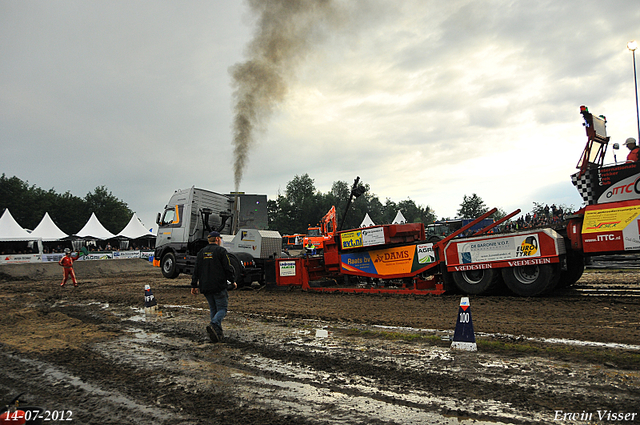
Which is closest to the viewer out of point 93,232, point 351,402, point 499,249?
point 351,402

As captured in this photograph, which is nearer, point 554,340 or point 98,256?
point 554,340

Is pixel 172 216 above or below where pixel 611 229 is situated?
above

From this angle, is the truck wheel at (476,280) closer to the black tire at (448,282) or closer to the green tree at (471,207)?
the black tire at (448,282)

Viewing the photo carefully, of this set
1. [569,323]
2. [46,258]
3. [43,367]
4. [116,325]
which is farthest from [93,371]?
[46,258]

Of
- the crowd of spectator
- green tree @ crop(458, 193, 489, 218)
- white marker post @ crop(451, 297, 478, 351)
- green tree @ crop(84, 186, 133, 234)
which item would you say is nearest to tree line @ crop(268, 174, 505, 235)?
green tree @ crop(458, 193, 489, 218)

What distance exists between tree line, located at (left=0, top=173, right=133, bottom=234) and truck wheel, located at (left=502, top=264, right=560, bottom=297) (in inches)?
2804

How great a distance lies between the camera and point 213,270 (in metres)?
5.89

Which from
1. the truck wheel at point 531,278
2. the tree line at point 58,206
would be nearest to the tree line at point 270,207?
the tree line at point 58,206

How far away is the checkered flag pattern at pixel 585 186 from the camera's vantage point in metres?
8.59

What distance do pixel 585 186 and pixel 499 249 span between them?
2.27m

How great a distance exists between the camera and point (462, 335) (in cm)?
479

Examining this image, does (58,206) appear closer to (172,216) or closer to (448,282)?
(172,216)

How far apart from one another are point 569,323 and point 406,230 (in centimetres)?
522

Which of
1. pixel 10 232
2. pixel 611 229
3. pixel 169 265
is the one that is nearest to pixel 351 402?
pixel 611 229
